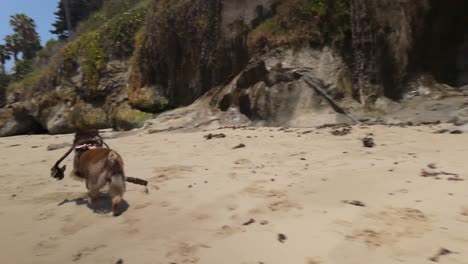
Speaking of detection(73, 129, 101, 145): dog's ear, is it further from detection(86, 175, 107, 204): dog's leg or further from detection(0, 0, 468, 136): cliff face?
detection(0, 0, 468, 136): cliff face

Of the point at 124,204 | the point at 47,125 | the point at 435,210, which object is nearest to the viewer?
the point at 435,210

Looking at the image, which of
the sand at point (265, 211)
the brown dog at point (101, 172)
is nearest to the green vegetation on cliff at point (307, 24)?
the sand at point (265, 211)

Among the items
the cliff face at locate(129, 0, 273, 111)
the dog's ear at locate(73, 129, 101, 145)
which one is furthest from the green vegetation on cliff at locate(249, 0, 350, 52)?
the dog's ear at locate(73, 129, 101, 145)

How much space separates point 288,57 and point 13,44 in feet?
179

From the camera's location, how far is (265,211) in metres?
3.67

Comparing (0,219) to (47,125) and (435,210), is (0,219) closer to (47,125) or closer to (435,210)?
(435,210)

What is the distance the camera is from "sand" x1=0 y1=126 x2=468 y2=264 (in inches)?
114

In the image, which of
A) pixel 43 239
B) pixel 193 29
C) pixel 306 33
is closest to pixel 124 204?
pixel 43 239

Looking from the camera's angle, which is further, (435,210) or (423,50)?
(423,50)

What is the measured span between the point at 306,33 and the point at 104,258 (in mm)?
9533

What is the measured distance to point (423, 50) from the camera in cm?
1028

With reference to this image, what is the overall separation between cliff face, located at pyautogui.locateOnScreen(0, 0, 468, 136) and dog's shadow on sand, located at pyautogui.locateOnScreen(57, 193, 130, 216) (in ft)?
20.3

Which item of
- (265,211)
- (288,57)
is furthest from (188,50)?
(265,211)

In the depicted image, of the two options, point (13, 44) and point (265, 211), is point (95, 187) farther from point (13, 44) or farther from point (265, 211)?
point (13, 44)
